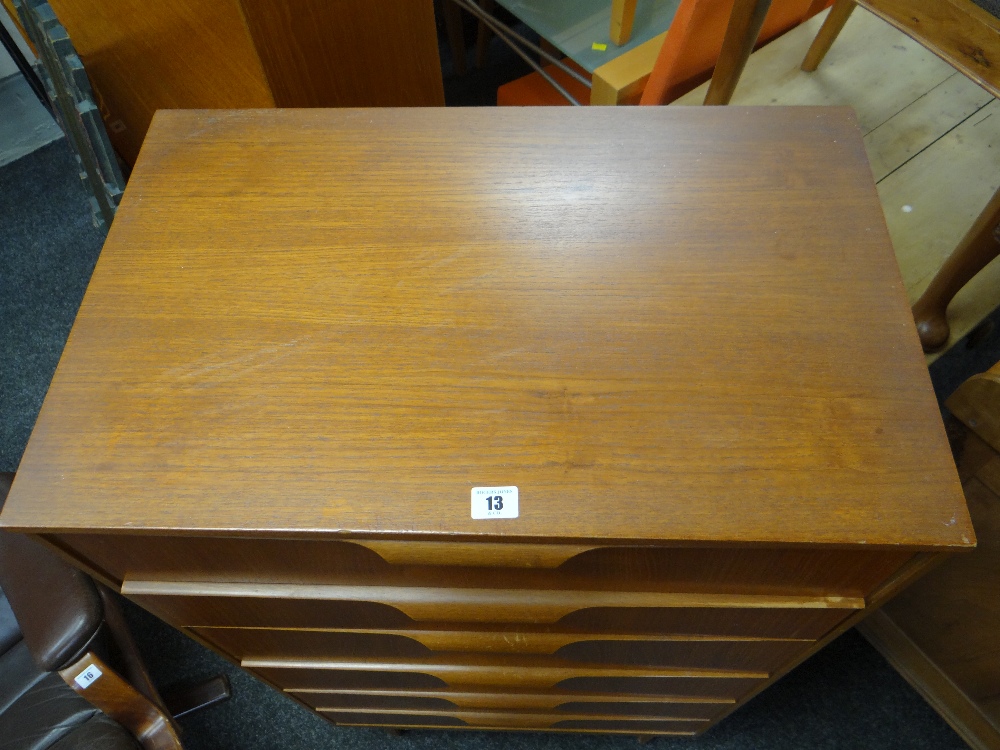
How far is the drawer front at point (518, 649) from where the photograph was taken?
0.72m

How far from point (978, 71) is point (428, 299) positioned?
2.35ft

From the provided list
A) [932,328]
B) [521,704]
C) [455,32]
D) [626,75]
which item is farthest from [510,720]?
[455,32]

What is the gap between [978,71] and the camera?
32.3 inches

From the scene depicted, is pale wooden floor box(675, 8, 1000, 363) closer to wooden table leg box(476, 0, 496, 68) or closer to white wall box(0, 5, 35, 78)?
wooden table leg box(476, 0, 496, 68)

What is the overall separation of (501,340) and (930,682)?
99 centimetres

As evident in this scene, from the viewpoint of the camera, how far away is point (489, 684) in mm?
851

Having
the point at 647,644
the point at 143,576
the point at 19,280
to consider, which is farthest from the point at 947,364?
the point at 19,280

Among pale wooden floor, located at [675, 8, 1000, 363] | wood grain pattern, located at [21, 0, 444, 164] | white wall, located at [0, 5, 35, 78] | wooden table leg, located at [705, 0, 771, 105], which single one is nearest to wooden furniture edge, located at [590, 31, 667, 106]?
pale wooden floor, located at [675, 8, 1000, 363]

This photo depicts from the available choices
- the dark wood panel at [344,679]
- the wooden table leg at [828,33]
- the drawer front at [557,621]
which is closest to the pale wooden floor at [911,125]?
the wooden table leg at [828,33]

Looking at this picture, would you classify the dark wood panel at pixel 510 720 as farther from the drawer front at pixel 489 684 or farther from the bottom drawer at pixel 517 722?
the drawer front at pixel 489 684

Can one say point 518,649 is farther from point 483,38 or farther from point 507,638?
point 483,38

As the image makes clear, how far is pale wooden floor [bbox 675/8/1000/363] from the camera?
1.10 meters

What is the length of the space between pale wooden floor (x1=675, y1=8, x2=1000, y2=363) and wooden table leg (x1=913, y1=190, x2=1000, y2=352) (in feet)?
0.11

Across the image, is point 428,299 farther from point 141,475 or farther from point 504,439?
point 141,475
